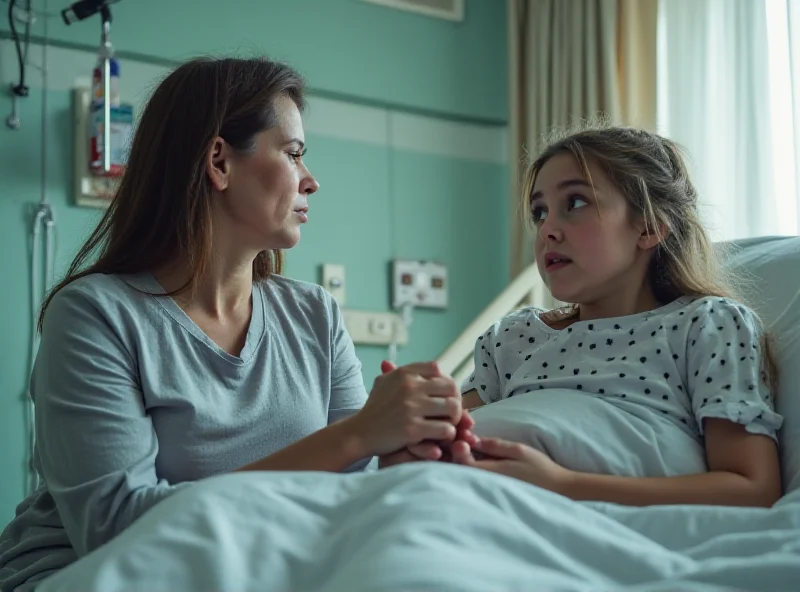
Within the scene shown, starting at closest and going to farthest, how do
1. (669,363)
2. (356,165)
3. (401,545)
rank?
1. (401,545)
2. (669,363)
3. (356,165)

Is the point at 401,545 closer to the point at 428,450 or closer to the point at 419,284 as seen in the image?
the point at 428,450

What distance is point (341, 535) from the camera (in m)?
0.87

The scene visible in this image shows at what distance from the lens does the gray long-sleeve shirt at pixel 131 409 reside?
1280 millimetres

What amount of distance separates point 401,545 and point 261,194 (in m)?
0.87

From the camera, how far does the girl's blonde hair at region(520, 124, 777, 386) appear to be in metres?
1.61

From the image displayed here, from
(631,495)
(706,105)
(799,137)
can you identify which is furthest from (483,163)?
(631,495)

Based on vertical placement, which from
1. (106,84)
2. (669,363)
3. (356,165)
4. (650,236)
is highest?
(106,84)

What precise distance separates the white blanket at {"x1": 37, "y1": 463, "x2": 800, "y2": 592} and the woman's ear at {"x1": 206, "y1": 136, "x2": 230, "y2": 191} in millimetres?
699

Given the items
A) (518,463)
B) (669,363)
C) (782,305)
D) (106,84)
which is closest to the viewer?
(518,463)

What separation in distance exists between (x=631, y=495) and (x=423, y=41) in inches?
103

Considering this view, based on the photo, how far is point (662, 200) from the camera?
164cm

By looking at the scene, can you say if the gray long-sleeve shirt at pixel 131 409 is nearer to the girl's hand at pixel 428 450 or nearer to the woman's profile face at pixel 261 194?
the woman's profile face at pixel 261 194

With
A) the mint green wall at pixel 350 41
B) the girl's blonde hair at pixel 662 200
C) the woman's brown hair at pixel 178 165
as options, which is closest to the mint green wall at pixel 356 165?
the mint green wall at pixel 350 41

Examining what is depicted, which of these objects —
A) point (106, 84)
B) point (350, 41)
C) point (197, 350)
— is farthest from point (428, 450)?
point (350, 41)
